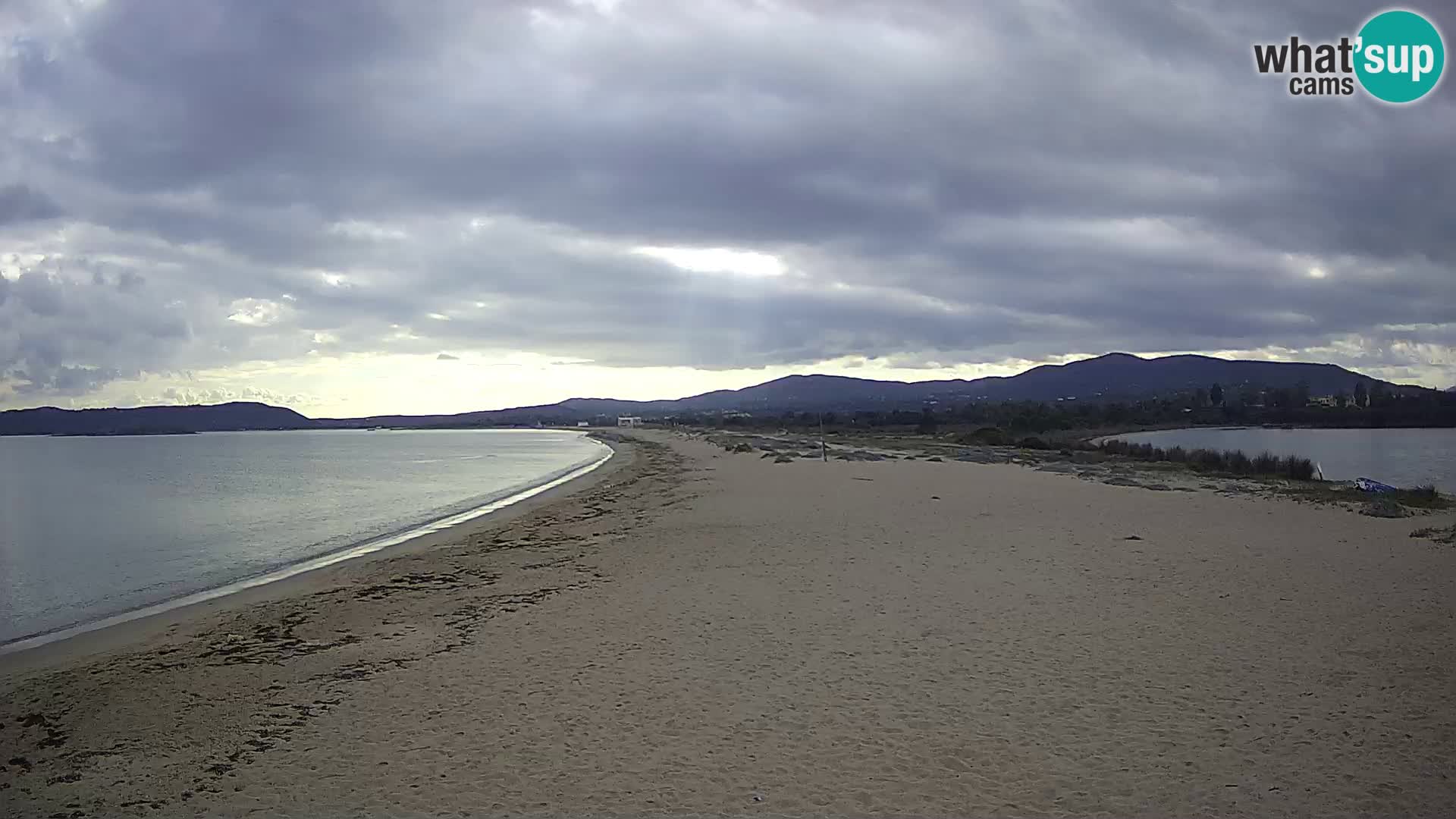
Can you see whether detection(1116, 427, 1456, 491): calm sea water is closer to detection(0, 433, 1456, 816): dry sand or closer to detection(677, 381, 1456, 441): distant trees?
detection(677, 381, 1456, 441): distant trees

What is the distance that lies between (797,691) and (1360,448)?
62115 mm

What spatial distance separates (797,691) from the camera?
6.55 meters

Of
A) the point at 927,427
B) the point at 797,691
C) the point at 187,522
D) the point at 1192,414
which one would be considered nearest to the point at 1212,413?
the point at 1192,414

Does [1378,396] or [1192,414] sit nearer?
[1378,396]

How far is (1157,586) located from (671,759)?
22.6 ft

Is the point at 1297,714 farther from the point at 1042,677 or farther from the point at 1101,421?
the point at 1101,421

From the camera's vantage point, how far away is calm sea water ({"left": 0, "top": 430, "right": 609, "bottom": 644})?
13.6m

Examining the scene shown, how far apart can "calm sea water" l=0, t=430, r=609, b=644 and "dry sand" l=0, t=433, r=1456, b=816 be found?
11.3 feet

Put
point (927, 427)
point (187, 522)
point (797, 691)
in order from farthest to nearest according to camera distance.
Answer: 1. point (927, 427)
2. point (187, 522)
3. point (797, 691)

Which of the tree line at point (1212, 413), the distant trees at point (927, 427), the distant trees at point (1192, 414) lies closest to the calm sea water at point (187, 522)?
the distant trees at point (927, 427)

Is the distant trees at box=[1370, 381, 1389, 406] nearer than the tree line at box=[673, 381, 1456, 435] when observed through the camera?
No

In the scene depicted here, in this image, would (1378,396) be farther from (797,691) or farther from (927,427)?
(797,691)

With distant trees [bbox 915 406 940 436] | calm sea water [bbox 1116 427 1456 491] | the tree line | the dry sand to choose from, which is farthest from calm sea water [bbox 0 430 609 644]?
the tree line

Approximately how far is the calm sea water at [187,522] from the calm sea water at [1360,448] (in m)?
31.5
